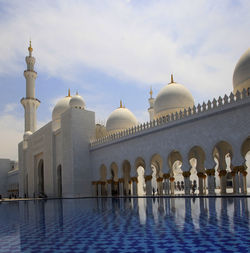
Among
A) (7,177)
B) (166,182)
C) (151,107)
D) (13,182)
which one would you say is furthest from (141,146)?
(7,177)

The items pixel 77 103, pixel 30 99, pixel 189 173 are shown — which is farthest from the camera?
pixel 30 99

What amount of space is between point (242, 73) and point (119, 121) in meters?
8.61

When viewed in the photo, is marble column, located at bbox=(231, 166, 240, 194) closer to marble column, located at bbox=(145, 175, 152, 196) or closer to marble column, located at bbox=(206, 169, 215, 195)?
marble column, located at bbox=(206, 169, 215, 195)

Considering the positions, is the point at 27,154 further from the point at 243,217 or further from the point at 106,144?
the point at 243,217

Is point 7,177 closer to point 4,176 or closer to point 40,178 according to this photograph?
point 4,176

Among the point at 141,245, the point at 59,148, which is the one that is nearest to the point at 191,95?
the point at 59,148

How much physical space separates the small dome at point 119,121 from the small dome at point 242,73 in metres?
7.91

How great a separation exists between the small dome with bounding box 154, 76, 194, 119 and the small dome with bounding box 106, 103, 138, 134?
10.7ft

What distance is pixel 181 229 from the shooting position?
14.8ft

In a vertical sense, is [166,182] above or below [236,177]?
below

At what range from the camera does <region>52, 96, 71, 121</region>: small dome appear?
2217 centimetres

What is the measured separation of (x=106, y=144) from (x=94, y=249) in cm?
1367

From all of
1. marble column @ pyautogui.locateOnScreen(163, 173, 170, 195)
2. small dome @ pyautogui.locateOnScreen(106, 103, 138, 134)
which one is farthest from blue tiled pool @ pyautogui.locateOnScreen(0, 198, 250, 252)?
small dome @ pyautogui.locateOnScreen(106, 103, 138, 134)

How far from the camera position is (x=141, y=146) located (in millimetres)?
15000
